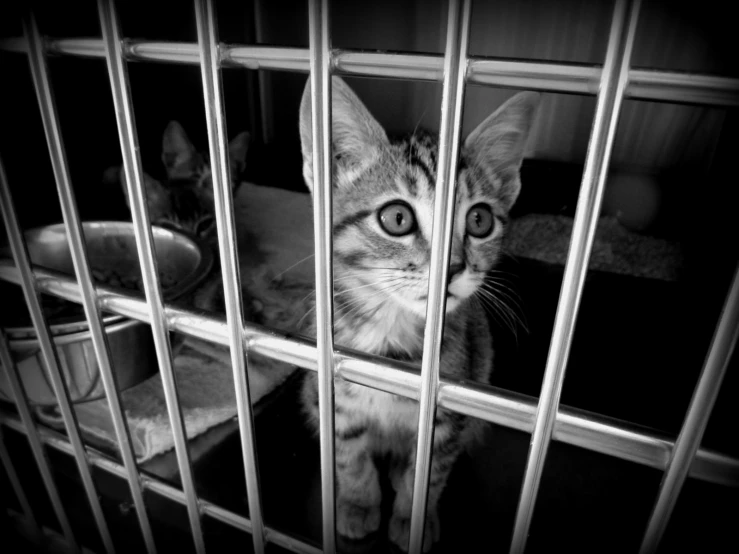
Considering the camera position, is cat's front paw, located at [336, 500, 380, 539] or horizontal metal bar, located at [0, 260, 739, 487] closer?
horizontal metal bar, located at [0, 260, 739, 487]

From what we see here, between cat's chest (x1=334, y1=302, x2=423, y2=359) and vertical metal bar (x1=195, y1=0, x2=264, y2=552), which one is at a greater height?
vertical metal bar (x1=195, y1=0, x2=264, y2=552)

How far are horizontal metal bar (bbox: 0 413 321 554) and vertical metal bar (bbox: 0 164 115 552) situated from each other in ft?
0.10

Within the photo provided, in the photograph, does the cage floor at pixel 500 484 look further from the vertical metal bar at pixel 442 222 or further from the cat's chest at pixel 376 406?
the vertical metal bar at pixel 442 222

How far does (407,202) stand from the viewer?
80cm

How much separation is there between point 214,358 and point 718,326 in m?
1.14

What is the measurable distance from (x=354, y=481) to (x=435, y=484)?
0.16 m

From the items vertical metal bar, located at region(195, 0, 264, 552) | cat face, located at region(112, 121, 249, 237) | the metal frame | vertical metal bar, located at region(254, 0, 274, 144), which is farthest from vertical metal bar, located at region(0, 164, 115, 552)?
vertical metal bar, located at region(254, 0, 274, 144)

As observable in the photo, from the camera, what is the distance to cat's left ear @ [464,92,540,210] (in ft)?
2.01

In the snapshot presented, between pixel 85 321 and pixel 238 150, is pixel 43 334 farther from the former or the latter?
pixel 238 150

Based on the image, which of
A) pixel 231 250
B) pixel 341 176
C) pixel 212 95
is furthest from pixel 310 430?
pixel 212 95

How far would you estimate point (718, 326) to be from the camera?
1.02 feet

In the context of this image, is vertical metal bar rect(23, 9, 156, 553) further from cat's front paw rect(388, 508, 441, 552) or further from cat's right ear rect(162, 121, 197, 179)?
cat's right ear rect(162, 121, 197, 179)

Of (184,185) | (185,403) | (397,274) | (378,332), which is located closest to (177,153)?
(184,185)

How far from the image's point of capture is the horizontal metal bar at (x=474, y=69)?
0.90ft
